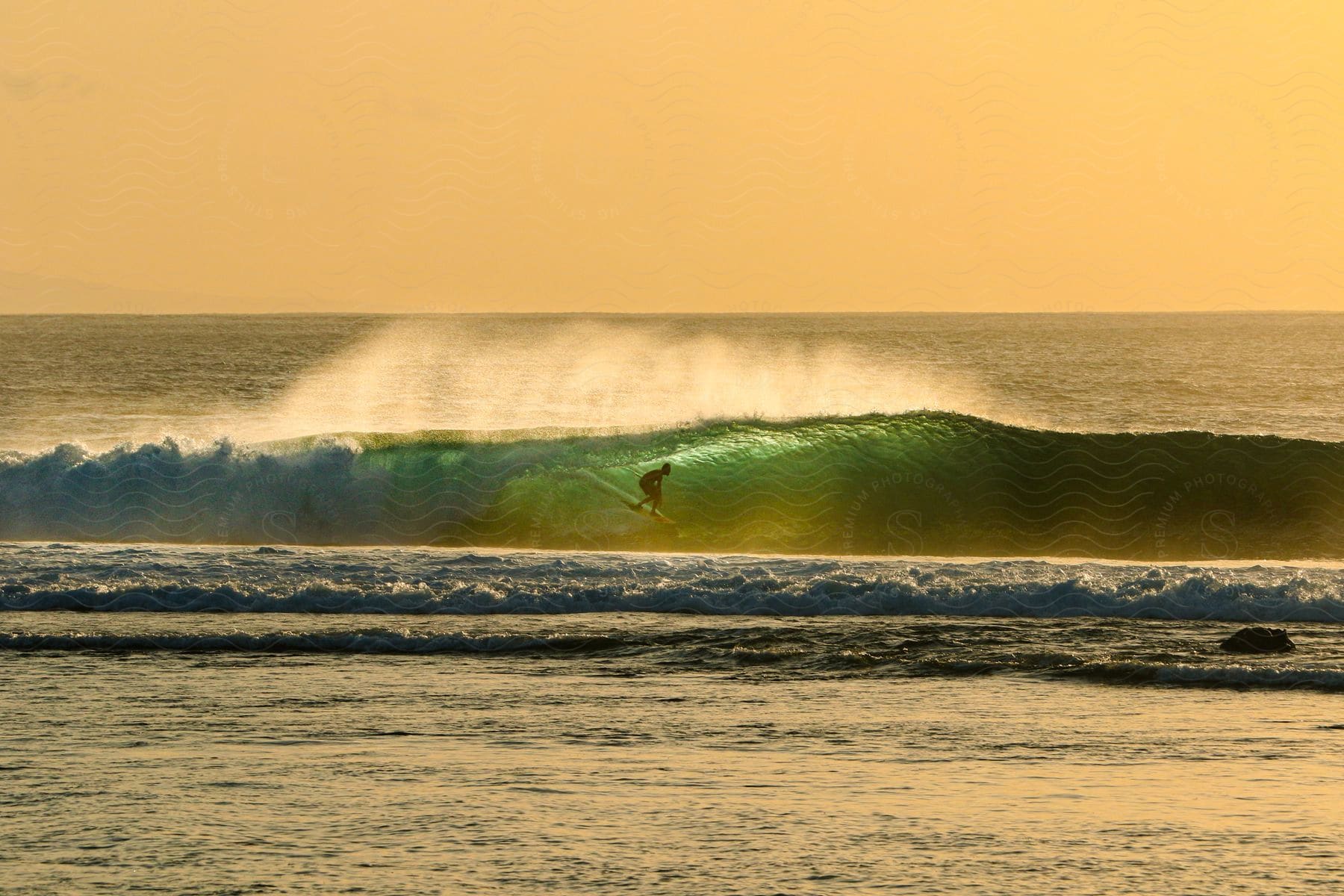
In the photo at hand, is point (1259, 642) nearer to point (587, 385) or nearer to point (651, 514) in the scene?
point (651, 514)

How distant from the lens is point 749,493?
2141cm

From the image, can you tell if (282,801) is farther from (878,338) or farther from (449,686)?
(878,338)

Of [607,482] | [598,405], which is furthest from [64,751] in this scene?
[598,405]

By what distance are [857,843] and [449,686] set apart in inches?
177

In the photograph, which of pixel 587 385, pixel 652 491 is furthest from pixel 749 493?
pixel 587 385

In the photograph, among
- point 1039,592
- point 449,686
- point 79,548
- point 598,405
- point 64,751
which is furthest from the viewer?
point 598,405

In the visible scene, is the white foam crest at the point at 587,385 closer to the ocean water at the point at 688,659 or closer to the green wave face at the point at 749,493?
the ocean water at the point at 688,659

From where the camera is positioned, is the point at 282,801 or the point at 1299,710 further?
the point at 1299,710

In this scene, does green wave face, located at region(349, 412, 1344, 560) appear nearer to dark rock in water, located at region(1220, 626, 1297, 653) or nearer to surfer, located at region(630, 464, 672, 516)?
surfer, located at region(630, 464, 672, 516)

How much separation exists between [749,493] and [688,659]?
10017 mm

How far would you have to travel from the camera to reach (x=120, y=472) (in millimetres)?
22453

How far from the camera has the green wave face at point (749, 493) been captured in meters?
20.4

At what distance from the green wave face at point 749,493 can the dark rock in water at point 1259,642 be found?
802 cm

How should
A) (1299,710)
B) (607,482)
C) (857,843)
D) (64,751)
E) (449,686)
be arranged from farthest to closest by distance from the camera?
(607,482), (449,686), (1299,710), (64,751), (857,843)
